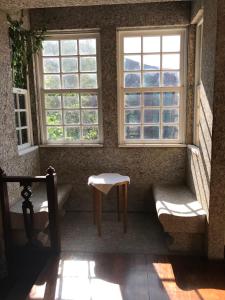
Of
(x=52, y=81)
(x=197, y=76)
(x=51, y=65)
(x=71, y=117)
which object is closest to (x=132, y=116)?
(x=71, y=117)

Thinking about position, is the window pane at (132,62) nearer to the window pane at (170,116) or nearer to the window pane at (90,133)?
the window pane at (170,116)

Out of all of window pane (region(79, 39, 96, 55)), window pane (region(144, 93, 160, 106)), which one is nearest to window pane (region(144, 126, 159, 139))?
window pane (region(144, 93, 160, 106))

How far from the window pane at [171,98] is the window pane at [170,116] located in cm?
9

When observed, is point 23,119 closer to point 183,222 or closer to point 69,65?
point 69,65

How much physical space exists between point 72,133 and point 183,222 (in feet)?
6.43

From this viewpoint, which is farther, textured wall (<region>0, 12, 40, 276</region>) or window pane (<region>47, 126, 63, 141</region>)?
window pane (<region>47, 126, 63, 141</region>)

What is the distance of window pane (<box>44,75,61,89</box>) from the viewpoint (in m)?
3.53

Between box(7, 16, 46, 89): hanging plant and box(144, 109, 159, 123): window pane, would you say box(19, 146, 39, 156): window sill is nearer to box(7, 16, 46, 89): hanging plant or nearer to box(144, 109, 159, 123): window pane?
box(7, 16, 46, 89): hanging plant

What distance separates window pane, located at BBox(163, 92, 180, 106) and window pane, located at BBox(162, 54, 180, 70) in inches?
13.3

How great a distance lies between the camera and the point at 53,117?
11.9ft

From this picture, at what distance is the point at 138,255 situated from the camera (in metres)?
2.58

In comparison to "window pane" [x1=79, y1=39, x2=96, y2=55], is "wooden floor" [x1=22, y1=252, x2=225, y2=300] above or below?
below

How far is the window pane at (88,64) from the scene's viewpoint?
135 inches

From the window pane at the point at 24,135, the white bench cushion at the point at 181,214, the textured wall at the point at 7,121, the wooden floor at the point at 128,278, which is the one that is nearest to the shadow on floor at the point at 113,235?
the wooden floor at the point at 128,278
